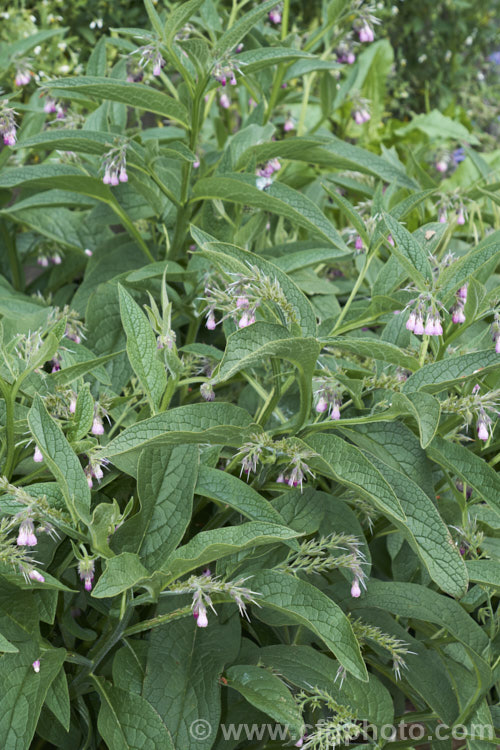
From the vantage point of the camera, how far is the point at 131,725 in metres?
1.05

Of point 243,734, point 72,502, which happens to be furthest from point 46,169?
point 243,734

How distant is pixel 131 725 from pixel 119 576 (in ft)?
0.92

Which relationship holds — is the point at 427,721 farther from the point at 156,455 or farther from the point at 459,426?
the point at 156,455

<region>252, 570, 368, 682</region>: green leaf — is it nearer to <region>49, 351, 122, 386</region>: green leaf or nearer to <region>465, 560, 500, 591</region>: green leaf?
<region>465, 560, 500, 591</region>: green leaf

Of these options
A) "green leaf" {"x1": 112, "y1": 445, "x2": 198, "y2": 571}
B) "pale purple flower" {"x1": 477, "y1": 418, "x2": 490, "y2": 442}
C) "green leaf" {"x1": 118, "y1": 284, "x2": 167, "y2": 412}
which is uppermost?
"green leaf" {"x1": 118, "y1": 284, "x2": 167, "y2": 412}

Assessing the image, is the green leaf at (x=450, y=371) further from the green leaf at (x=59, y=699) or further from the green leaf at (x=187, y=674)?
the green leaf at (x=59, y=699)

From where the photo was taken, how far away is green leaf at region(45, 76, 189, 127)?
1308 millimetres

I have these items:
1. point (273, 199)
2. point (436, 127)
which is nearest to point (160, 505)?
point (273, 199)

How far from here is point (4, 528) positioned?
0.97 m

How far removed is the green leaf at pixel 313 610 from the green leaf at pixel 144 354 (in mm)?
285

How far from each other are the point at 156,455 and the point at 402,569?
53 centimetres

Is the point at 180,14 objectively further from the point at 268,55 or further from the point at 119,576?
the point at 119,576

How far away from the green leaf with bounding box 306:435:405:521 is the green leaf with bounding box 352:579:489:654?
9.4 inches

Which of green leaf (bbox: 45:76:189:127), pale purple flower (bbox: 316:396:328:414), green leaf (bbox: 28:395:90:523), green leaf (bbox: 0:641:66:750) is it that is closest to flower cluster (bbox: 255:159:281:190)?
green leaf (bbox: 45:76:189:127)
